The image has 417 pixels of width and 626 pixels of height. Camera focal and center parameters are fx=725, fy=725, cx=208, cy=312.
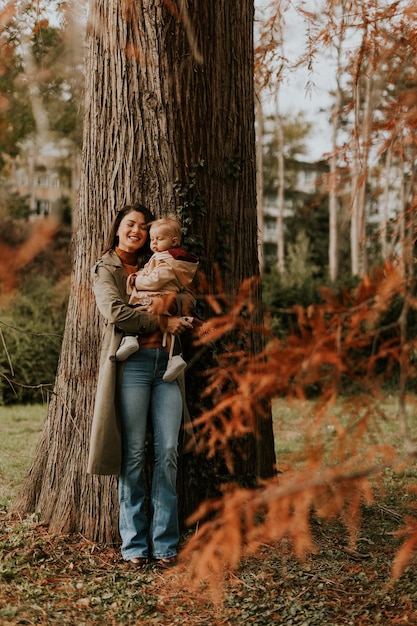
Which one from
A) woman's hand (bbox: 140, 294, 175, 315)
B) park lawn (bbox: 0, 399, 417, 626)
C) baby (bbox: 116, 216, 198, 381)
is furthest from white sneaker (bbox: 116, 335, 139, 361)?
park lawn (bbox: 0, 399, 417, 626)

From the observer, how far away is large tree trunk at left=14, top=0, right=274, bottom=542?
448 centimetres

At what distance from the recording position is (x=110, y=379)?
404 centimetres

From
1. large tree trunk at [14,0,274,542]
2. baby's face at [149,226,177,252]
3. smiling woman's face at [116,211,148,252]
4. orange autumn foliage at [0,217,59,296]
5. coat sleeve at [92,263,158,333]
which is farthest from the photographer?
orange autumn foliage at [0,217,59,296]

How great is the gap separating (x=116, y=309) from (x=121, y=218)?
64 centimetres

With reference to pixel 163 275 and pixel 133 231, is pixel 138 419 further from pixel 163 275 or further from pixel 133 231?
pixel 133 231

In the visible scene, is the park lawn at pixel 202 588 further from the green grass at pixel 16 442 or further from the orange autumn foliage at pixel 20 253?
the orange autumn foliage at pixel 20 253

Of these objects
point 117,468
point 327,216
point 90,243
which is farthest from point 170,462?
point 327,216

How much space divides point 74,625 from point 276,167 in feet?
119

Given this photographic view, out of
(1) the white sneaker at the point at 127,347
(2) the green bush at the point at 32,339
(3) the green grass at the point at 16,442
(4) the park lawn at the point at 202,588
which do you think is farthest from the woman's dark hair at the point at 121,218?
(2) the green bush at the point at 32,339

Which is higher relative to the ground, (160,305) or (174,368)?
(160,305)

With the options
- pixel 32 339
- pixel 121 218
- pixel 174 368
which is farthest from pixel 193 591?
pixel 32 339

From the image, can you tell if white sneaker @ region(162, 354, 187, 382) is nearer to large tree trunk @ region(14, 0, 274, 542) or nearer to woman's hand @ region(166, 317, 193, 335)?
woman's hand @ region(166, 317, 193, 335)

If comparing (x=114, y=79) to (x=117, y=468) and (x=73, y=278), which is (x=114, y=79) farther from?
(x=117, y=468)

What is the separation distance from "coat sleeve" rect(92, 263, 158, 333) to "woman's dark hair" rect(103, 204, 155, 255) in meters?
0.21
